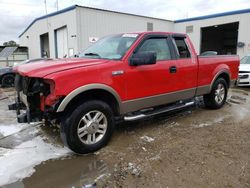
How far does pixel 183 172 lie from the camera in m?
3.15

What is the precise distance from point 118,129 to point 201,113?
2.30 meters

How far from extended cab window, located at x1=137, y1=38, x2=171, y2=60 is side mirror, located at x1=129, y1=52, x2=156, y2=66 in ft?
1.37

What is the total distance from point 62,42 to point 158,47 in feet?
57.0

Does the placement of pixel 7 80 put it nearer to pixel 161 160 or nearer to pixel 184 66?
pixel 184 66

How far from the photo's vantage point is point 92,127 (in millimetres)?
3709

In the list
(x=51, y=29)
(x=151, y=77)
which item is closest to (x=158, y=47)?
(x=151, y=77)

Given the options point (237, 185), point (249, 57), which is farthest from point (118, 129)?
point (249, 57)

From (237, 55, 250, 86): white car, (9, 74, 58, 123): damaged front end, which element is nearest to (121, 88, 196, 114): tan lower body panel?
(9, 74, 58, 123): damaged front end

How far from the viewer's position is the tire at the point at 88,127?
3486 mm

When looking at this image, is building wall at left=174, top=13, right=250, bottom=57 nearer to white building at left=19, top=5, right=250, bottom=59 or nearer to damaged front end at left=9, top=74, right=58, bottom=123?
white building at left=19, top=5, right=250, bottom=59

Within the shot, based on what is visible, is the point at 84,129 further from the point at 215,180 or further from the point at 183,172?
the point at 215,180

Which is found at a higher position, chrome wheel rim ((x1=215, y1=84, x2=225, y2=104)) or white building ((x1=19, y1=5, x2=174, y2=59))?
white building ((x1=19, y1=5, x2=174, y2=59))

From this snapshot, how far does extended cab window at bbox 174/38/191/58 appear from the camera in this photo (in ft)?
16.5

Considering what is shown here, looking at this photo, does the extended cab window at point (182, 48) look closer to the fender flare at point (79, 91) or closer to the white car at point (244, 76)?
the fender flare at point (79, 91)
